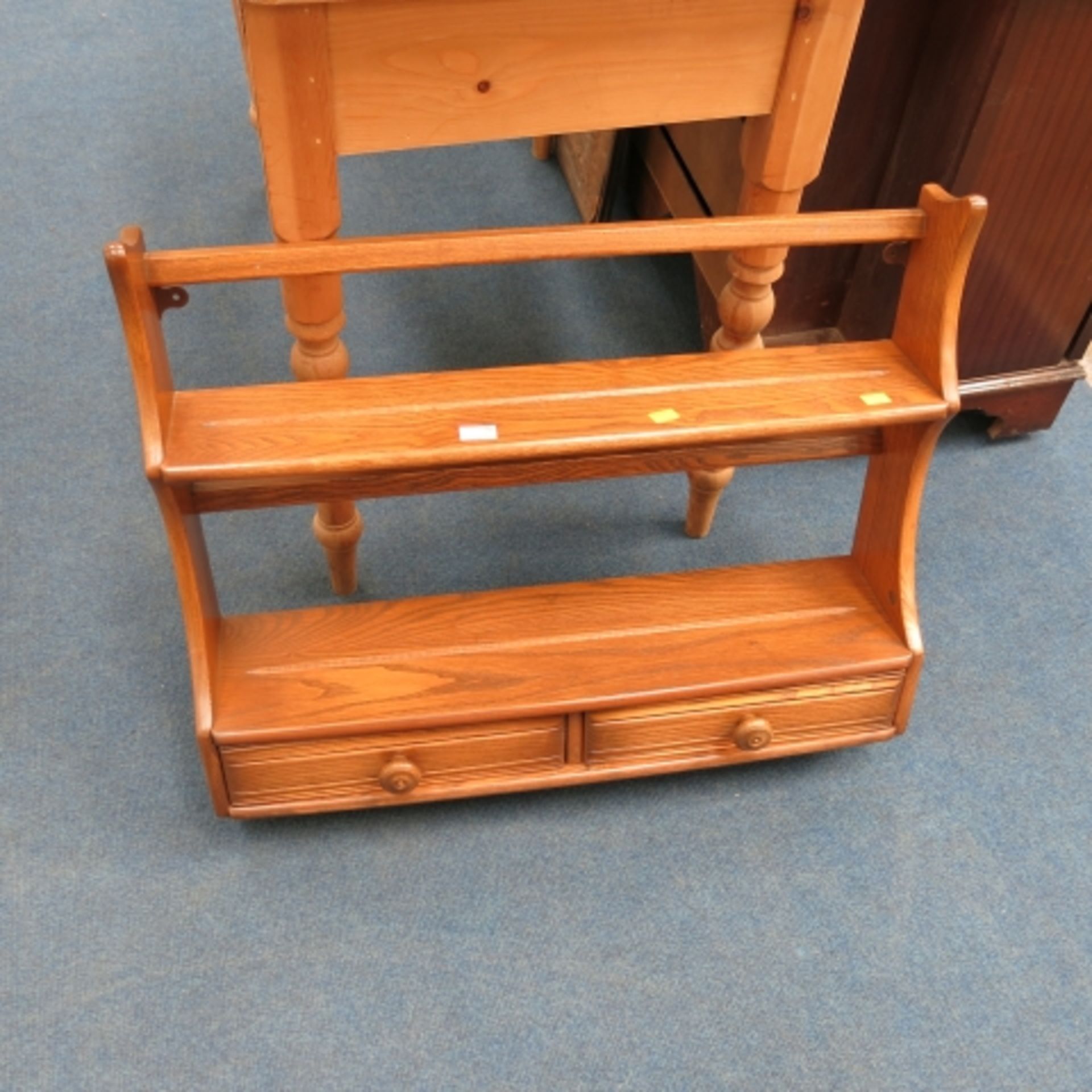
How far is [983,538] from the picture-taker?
1.64 m

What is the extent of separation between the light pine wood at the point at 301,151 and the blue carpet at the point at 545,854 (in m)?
0.43

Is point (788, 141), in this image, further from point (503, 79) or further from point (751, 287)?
point (503, 79)

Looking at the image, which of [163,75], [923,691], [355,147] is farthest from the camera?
[163,75]

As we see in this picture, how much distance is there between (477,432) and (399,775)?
0.37m

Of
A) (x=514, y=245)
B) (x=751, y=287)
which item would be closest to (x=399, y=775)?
(x=514, y=245)

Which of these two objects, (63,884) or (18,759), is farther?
(18,759)

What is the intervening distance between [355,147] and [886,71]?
74cm

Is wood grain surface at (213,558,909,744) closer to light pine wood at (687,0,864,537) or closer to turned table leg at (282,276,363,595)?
turned table leg at (282,276,363,595)

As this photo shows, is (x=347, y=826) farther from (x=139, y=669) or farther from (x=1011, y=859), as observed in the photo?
(x=1011, y=859)

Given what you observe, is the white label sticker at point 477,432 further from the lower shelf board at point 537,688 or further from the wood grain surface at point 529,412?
the lower shelf board at point 537,688

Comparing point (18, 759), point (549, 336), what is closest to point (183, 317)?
point (549, 336)

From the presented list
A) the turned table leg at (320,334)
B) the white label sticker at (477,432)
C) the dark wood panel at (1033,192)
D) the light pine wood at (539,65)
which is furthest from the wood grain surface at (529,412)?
the dark wood panel at (1033,192)

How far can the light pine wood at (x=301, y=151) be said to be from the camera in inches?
39.0

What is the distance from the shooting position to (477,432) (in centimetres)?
106
